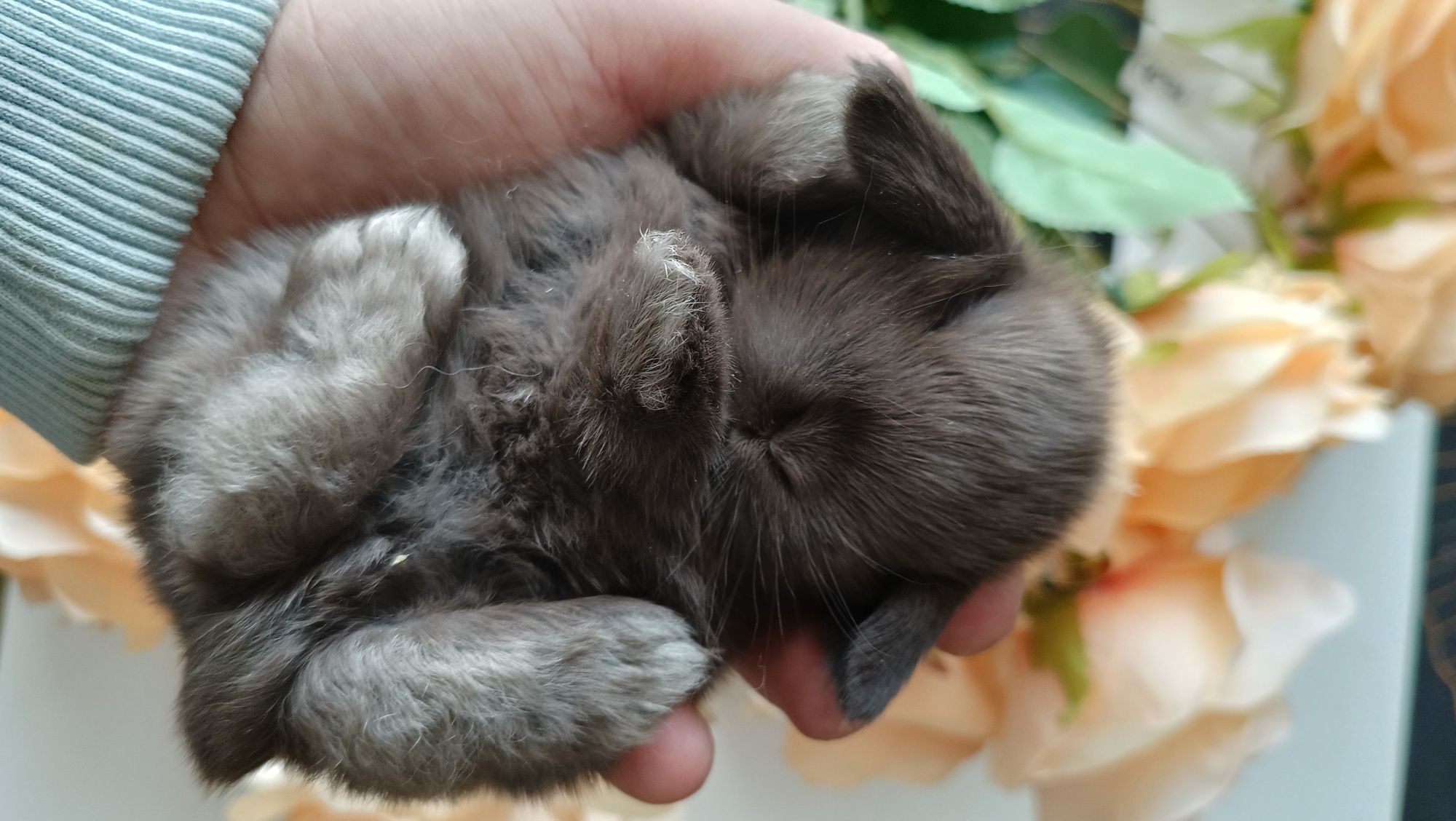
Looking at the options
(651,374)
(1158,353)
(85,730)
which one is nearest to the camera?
(651,374)

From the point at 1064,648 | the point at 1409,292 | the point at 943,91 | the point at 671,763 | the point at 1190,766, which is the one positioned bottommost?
the point at 1190,766

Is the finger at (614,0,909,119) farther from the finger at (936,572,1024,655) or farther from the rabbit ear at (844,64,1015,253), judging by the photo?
the finger at (936,572,1024,655)

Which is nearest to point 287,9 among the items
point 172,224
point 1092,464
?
point 172,224

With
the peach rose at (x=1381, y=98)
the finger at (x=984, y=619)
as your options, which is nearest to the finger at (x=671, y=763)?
the finger at (x=984, y=619)

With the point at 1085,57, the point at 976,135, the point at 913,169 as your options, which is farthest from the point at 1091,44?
the point at 913,169

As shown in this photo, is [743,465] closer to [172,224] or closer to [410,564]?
[410,564]

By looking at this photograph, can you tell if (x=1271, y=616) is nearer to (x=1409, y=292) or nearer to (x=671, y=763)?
(x=1409, y=292)

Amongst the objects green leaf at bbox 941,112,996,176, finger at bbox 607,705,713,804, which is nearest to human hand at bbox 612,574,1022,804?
finger at bbox 607,705,713,804
